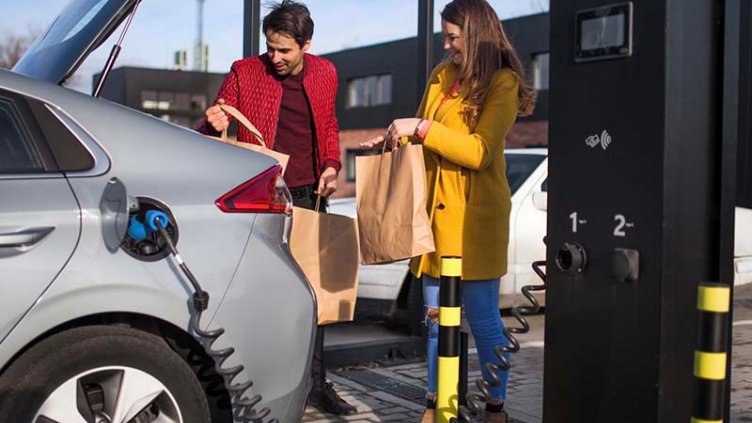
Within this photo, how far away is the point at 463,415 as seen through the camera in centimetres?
334

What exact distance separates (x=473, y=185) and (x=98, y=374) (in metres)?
1.75

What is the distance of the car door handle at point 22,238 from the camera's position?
2.87 m

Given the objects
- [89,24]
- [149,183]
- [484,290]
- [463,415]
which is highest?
[89,24]

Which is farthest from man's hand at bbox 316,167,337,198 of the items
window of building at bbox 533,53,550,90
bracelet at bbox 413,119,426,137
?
window of building at bbox 533,53,550,90

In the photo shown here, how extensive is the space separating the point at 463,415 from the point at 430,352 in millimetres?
639

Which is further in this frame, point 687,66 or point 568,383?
point 568,383

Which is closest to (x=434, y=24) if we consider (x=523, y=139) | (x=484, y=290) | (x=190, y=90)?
(x=484, y=290)

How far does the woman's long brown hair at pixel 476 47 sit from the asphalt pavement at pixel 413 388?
172cm

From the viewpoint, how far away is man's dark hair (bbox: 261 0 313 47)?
431cm

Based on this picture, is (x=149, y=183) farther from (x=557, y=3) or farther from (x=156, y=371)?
(x=557, y=3)

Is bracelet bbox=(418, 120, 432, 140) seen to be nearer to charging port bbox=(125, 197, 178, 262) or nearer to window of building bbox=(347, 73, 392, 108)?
charging port bbox=(125, 197, 178, 262)

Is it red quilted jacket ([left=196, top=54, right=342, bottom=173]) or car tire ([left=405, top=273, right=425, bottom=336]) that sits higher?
red quilted jacket ([left=196, top=54, right=342, bottom=173])

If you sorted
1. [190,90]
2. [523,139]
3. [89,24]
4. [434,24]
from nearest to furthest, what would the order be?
[89,24]
[434,24]
[190,90]
[523,139]

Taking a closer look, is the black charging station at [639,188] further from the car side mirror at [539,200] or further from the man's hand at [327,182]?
the car side mirror at [539,200]
